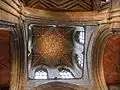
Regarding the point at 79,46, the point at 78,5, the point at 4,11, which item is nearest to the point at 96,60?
the point at 79,46

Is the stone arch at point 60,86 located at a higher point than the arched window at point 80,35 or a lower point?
lower

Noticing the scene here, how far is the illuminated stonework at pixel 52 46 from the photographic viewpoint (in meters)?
16.3

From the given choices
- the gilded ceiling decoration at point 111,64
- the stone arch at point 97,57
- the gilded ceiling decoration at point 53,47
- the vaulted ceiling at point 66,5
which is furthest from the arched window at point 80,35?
the vaulted ceiling at point 66,5

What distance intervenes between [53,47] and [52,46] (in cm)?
8

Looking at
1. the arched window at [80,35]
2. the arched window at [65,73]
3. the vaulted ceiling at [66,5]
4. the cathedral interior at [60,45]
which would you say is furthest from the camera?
the arched window at [65,73]

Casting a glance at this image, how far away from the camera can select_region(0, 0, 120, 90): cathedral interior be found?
11.8 metres

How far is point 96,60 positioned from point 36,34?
348cm

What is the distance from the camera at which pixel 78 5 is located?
1247 cm

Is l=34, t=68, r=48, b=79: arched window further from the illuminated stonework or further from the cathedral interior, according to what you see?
the illuminated stonework

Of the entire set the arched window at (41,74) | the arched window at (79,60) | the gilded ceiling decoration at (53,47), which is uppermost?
the gilded ceiling decoration at (53,47)

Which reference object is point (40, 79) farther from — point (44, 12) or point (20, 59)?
point (44, 12)

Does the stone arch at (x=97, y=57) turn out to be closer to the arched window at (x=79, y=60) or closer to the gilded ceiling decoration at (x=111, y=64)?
the gilded ceiling decoration at (x=111, y=64)

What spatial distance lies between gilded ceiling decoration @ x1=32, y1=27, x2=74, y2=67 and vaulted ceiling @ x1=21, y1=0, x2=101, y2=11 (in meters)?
3.51

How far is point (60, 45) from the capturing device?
54.2 ft
